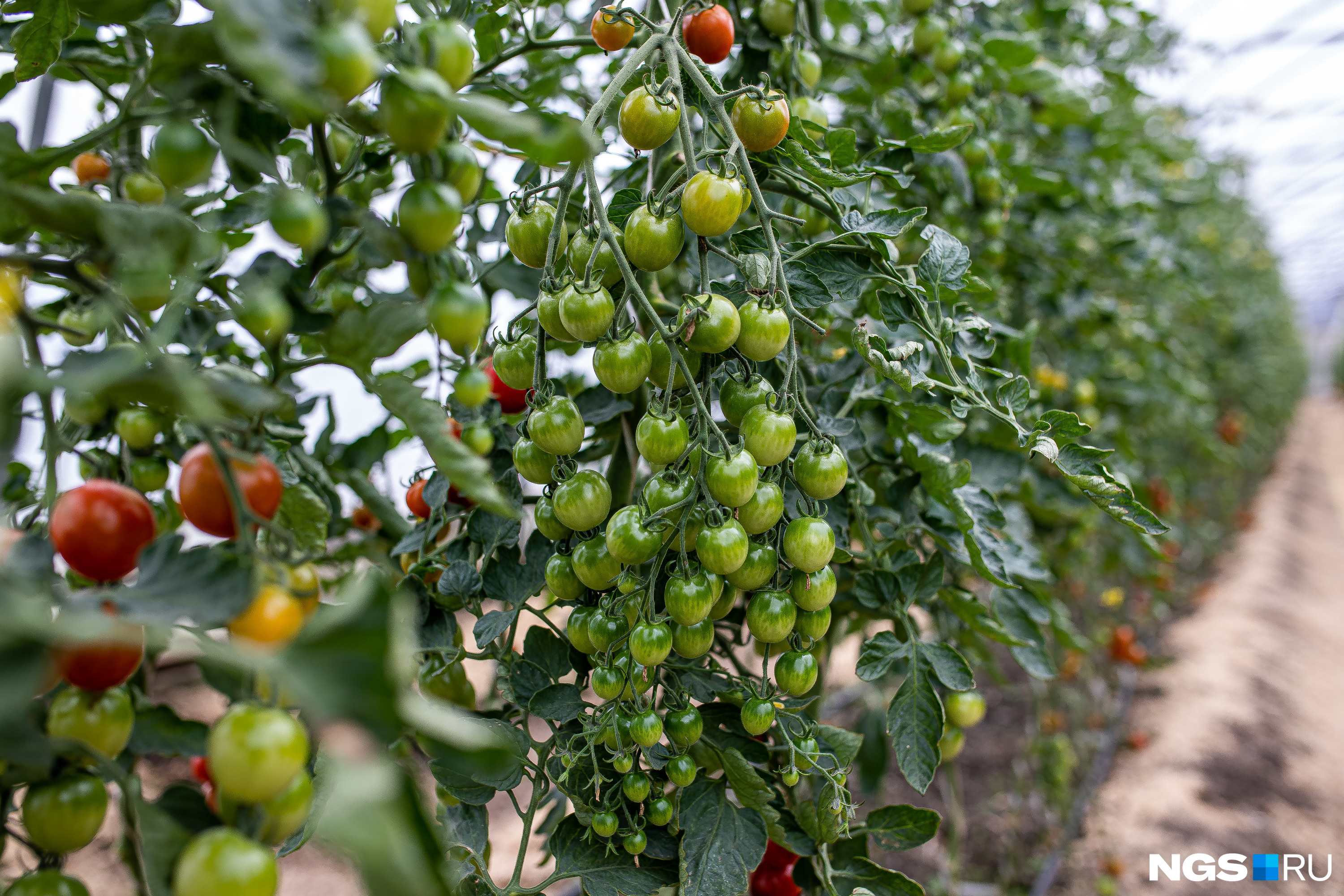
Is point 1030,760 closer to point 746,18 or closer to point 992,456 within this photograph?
point 992,456

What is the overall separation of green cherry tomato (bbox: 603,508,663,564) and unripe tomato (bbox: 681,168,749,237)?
0.64ft

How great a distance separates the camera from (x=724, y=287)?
0.62 metres

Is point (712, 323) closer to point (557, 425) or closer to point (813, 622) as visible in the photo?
point (557, 425)

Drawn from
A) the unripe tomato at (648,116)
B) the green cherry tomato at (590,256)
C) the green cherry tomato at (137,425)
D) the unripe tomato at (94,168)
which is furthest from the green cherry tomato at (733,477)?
the unripe tomato at (94,168)

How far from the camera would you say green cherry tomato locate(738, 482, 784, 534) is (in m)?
0.56

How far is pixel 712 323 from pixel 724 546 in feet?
0.48

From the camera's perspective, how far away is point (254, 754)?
32 cm

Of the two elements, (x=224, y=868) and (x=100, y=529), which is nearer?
(x=224, y=868)

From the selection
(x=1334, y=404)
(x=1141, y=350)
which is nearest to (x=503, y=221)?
(x=1141, y=350)

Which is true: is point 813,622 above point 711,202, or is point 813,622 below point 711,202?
below

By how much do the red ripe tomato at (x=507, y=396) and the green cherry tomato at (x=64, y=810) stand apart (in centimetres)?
42
